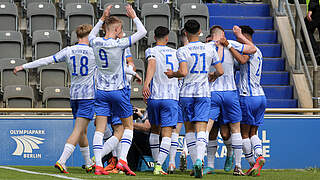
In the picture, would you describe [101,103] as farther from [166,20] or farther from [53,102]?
[166,20]

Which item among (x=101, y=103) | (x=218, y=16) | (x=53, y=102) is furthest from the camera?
(x=218, y=16)

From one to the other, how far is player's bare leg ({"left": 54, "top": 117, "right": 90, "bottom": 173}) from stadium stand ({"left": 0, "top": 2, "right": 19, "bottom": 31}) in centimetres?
648

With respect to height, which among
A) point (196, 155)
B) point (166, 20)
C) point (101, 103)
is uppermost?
point (166, 20)

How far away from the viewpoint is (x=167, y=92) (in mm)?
8734

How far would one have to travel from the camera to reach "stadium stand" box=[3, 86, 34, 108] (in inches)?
489

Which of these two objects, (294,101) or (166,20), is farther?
(166,20)

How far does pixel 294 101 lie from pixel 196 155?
5.24 metres

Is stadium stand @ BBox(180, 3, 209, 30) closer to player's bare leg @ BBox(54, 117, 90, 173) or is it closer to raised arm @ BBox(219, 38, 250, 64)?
raised arm @ BBox(219, 38, 250, 64)

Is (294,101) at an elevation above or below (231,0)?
below

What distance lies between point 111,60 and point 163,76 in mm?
1011

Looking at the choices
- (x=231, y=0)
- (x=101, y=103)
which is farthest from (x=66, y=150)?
(x=231, y=0)

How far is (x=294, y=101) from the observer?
1300 centimetres

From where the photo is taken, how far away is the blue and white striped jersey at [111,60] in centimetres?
804

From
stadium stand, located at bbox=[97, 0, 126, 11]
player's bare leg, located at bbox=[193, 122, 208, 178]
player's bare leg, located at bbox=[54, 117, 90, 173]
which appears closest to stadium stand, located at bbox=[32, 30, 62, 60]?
stadium stand, located at bbox=[97, 0, 126, 11]
